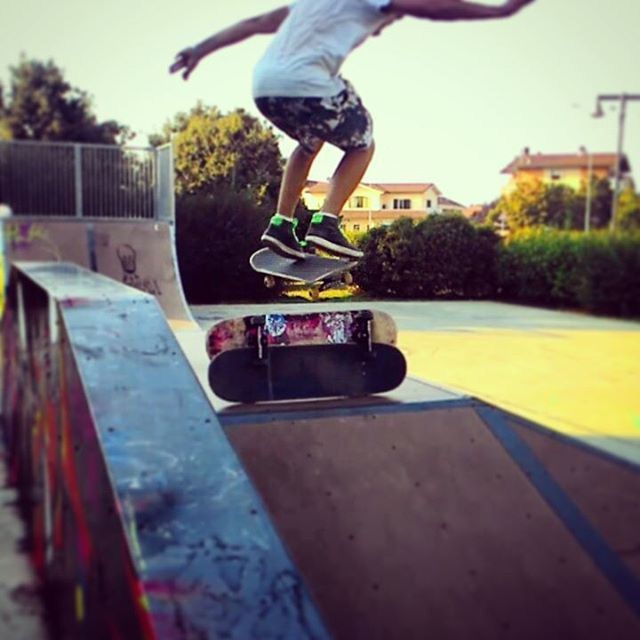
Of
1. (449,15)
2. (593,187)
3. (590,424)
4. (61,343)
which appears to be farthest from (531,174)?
(590,424)

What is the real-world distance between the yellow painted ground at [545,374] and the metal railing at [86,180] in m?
2.02

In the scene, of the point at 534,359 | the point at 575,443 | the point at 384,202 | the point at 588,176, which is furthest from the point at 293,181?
the point at 534,359

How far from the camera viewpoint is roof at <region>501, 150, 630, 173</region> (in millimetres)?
2178

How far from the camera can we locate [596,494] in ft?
11.1

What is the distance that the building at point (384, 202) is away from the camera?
7.24ft

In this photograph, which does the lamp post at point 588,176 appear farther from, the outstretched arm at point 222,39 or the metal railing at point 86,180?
the metal railing at point 86,180

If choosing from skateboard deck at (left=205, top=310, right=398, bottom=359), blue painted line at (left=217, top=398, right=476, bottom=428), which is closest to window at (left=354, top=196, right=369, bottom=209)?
skateboard deck at (left=205, top=310, right=398, bottom=359)

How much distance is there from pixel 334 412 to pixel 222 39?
1.69 metres

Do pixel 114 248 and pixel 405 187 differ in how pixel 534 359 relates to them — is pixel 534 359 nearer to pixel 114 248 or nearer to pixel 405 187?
pixel 114 248

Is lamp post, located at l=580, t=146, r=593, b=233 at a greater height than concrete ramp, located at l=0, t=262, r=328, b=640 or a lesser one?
greater

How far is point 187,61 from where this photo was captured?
2080 mm

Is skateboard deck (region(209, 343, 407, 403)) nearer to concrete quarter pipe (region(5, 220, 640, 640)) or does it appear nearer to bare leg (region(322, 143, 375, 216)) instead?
concrete quarter pipe (region(5, 220, 640, 640))

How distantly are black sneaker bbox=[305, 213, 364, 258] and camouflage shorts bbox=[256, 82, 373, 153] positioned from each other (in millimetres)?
194

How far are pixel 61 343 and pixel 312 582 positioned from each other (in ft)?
4.39
